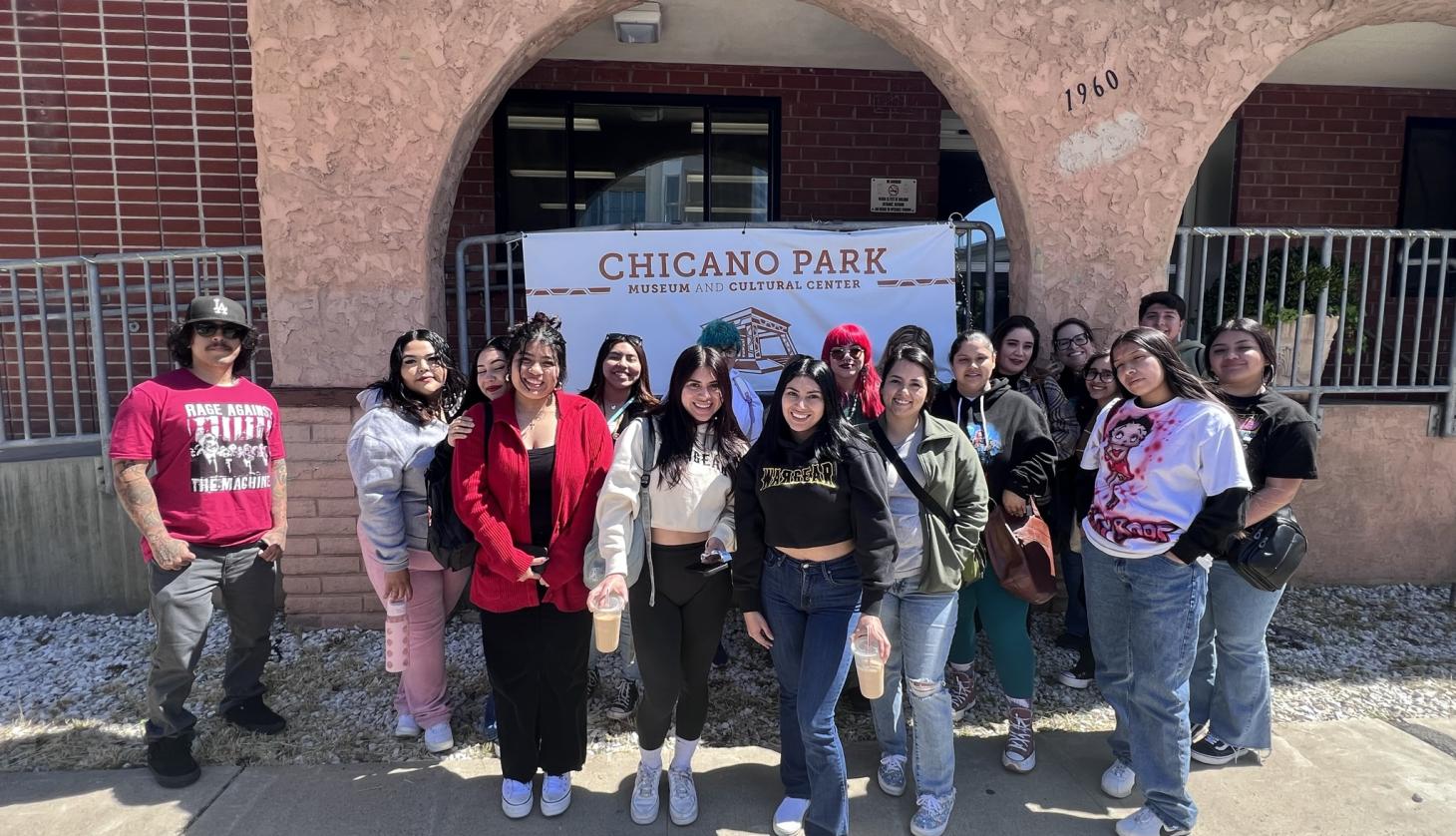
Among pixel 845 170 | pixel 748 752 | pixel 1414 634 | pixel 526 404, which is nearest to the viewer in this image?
pixel 526 404

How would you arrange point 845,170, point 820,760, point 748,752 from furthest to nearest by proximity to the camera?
point 845,170
point 748,752
point 820,760

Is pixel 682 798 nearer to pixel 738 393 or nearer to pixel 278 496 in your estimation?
pixel 738 393

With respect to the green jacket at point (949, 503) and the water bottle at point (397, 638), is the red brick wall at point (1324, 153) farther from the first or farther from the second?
the water bottle at point (397, 638)

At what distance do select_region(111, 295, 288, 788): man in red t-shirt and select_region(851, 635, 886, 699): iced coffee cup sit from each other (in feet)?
7.92

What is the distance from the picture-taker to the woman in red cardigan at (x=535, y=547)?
9.58ft

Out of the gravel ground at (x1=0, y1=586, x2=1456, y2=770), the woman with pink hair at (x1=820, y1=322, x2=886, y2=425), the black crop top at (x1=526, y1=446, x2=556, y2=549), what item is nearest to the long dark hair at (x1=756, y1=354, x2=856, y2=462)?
the woman with pink hair at (x1=820, y1=322, x2=886, y2=425)

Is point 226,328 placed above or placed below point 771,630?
above

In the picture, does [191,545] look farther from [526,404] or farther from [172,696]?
[526,404]

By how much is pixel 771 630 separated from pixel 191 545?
7.50 feet

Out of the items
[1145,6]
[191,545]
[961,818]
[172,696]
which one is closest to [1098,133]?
[1145,6]

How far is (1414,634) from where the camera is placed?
15.4 ft

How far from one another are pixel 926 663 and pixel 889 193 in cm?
458

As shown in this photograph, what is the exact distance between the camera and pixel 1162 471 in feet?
9.38

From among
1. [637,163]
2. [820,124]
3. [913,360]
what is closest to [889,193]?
[820,124]
